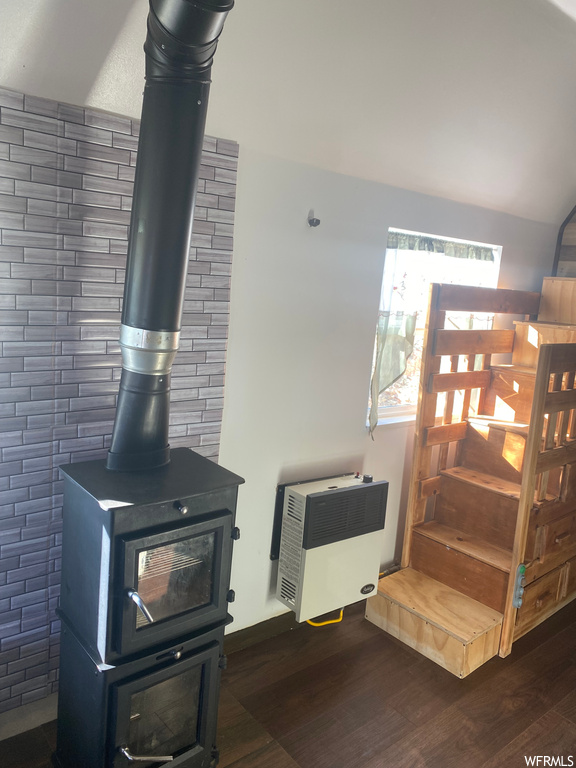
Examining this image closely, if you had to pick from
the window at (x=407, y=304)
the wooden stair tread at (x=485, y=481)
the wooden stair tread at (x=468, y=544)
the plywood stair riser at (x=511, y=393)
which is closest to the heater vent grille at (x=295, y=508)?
the window at (x=407, y=304)

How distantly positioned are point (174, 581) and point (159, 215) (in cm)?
109

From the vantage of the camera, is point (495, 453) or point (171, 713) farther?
point (495, 453)

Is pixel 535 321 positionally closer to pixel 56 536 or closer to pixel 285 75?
pixel 285 75

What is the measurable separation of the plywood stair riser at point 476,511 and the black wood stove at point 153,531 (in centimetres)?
169

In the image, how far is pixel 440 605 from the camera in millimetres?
3020

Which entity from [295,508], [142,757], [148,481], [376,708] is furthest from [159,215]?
[376,708]

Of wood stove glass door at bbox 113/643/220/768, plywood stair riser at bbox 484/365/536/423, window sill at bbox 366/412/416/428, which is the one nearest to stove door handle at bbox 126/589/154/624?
wood stove glass door at bbox 113/643/220/768

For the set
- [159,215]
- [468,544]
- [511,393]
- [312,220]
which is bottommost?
[468,544]

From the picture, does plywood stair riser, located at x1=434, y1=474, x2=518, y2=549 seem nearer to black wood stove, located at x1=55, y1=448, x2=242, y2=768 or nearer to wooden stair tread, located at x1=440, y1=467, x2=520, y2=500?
wooden stair tread, located at x1=440, y1=467, x2=520, y2=500

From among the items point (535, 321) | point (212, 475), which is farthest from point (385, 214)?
point (212, 475)

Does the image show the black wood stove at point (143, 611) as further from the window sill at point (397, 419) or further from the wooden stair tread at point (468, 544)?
the wooden stair tread at point (468, 544)

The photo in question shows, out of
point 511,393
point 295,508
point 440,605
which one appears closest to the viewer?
point 295,508

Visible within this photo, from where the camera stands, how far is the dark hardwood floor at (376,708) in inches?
89.2

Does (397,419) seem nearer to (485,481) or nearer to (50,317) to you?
(485,481)
